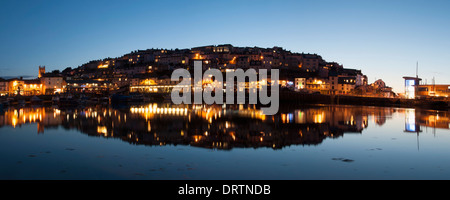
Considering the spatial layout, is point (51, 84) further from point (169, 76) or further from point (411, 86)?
point (411, 86)

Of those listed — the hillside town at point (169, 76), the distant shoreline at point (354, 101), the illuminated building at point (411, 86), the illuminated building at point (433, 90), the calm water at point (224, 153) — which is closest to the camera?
the calm water at point (224, 153)

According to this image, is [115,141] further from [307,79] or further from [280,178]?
[307,79]

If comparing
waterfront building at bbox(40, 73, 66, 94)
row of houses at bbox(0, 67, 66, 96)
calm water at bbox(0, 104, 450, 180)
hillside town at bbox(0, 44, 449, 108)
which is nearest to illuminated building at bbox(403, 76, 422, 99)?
hillside town at bbox(0, 44, 449, 108)

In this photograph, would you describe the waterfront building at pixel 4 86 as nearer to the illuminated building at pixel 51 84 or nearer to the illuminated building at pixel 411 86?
the illuminated building at pixel 51 84

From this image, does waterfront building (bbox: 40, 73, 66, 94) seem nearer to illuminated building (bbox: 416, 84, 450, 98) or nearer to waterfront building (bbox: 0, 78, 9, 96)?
waterfront building (bbox: 0, 78, 9, 96)

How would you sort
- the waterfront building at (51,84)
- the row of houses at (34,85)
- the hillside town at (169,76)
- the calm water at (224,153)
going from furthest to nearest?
the waterfront building at (51,84)
the row of houses at (34,85)
the hillside town at (169,76)
the calm water at (224,153)

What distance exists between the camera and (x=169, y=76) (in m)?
96.1

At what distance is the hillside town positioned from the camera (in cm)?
7656

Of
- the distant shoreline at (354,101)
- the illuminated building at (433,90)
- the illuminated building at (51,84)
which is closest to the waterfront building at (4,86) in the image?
the illuminated building at (51,84)

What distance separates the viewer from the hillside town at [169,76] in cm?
7656

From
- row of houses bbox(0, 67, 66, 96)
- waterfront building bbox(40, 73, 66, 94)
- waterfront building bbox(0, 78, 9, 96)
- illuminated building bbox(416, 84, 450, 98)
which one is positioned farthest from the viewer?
waterfront building bbox(40, 73, 66, 94)

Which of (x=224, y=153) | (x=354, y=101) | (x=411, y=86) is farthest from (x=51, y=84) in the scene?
(x=224, y=153)
